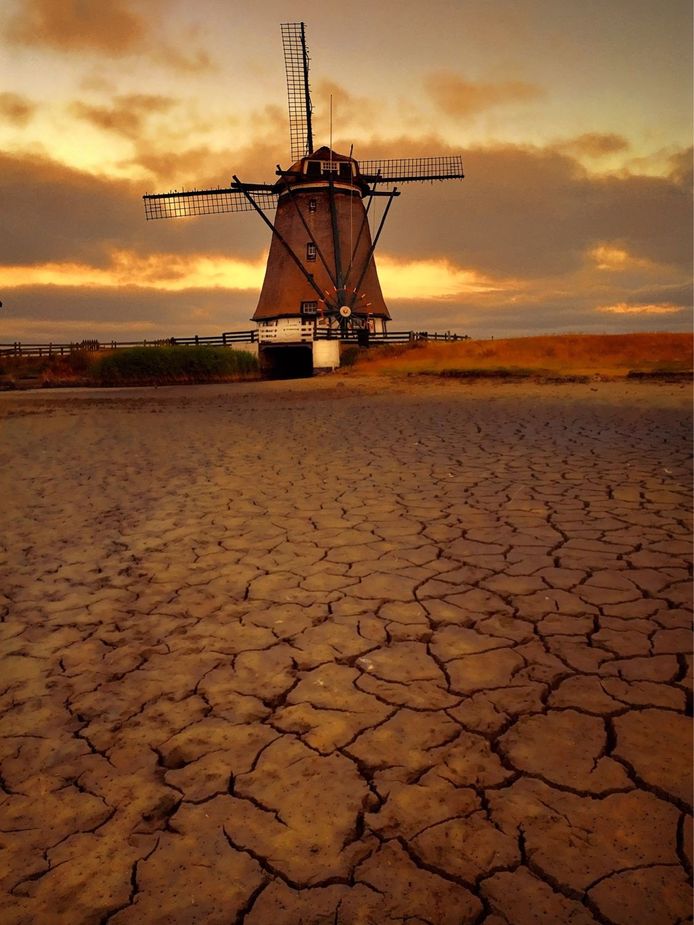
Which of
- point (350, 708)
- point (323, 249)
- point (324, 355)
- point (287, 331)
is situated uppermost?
point (323, 249)

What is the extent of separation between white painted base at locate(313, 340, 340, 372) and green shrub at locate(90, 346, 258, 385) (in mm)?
3484

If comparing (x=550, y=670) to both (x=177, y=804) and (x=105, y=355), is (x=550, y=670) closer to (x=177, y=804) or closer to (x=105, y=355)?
(x=177, y=804)

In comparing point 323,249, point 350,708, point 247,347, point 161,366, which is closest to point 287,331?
point 247,347

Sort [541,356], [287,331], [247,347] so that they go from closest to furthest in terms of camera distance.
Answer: [541,356] → [287,331] → [247,347]

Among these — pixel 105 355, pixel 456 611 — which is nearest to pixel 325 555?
pixel 456 611

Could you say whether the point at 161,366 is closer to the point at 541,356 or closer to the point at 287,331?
the point at 287,331

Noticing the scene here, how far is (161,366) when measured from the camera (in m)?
22.1

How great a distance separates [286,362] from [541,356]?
10351mm

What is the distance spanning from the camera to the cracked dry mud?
1.35 meters

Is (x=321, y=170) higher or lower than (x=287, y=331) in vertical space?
higher

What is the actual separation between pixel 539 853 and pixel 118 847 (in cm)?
102

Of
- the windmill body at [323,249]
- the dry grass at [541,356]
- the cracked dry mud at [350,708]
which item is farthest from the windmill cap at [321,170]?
the cracked dry mud at [350,708]

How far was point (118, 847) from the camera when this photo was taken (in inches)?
57.6

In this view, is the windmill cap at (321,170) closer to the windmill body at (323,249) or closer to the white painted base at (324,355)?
the windmill body at (323,249)
